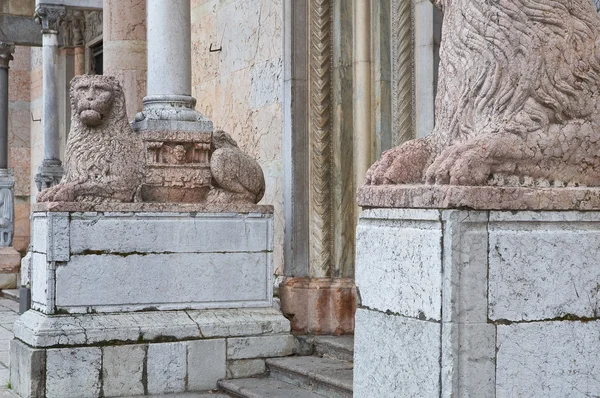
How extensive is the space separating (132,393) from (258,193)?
64.0 inches

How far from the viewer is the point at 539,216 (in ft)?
11.7

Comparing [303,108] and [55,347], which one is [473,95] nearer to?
[55,347]

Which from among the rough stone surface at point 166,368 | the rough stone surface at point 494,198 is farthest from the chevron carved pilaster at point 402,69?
the rough stone surface at point 494,198

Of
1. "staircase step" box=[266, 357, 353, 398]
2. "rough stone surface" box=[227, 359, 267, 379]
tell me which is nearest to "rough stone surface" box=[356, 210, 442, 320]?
"staircase step" box=[266, 357, 353, 398]

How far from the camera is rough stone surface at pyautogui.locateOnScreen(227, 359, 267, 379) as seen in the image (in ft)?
21.5

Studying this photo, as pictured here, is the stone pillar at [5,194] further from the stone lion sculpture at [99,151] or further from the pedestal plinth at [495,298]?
the pedestal plinth at [495,298]

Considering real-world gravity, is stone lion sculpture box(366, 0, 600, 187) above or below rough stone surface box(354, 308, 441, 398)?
above

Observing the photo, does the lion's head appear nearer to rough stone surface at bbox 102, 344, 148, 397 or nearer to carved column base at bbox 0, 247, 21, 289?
rough stone surface at bbox 102, 344, 148, 397

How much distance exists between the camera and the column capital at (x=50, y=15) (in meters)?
12.1

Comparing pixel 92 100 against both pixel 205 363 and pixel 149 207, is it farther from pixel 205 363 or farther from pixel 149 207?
pixel 205 363

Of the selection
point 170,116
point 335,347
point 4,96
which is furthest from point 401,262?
point 4,96

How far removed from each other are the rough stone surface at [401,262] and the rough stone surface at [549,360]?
0.30 meters

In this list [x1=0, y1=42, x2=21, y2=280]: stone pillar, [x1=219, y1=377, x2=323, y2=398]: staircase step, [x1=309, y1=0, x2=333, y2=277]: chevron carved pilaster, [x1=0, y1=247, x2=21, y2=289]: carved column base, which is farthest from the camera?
[x1=0, y1=42, x2=21, y2=280]: stone pillar

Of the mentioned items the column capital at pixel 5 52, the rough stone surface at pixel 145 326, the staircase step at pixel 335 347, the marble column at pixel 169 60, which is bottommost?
the staircase step at pixel 335 347
